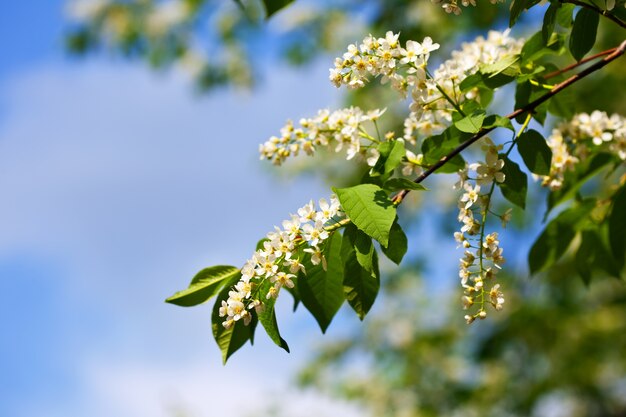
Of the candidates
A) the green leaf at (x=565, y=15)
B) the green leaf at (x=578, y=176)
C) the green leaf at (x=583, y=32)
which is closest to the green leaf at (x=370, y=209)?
the green leaf at (x=583, y=32)

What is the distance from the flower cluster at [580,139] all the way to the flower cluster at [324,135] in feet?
1.40

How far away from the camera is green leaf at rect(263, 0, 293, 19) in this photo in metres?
1.07

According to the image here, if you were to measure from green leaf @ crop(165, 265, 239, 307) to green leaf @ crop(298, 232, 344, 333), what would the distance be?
130mm

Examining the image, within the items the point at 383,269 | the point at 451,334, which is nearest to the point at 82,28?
the point at 383,269

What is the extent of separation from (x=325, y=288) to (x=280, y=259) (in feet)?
0.48

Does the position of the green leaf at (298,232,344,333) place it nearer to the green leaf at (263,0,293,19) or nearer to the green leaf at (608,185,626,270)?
the green leaf at (263,0,293,19)

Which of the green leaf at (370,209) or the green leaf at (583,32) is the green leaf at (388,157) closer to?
the green leaf at (370,209)

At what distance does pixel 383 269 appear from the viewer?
8.05m

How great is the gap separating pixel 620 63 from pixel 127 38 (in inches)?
193

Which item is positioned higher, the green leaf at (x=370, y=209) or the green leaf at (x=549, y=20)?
the green leaf at (x=549, y=20)

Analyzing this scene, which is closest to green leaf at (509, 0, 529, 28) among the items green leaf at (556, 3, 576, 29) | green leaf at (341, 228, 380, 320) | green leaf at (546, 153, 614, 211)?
green leaf at (556, 3, 576, 29)

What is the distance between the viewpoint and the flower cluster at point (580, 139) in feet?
4.98

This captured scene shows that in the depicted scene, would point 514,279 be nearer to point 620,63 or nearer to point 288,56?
point 620,63

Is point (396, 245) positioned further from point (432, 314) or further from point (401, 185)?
point (432, 314)
